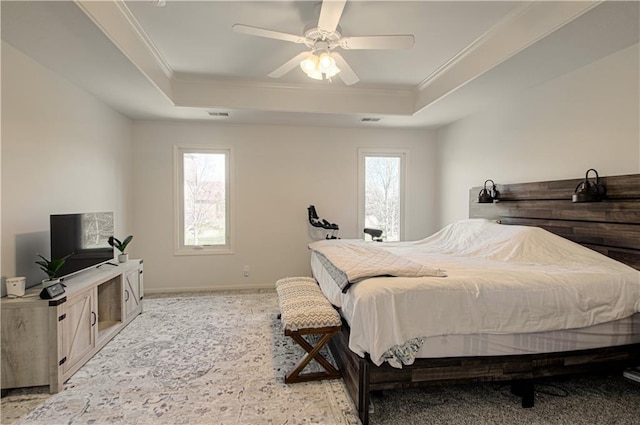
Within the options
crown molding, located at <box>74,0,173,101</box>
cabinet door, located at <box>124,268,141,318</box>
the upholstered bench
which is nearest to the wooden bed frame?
the upholstered bench

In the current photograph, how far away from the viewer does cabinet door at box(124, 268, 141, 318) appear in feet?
11.1

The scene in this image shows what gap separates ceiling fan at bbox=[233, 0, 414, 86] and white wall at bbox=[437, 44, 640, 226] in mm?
1730

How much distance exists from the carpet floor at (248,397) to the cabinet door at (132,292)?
0.56 metres

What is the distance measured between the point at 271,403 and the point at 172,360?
1061 mm

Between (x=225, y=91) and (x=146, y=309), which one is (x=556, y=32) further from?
(x=146, y=309)

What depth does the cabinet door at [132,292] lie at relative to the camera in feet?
11.1

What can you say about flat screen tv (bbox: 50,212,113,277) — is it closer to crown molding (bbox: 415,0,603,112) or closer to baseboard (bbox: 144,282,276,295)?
baseboard (bbox: 144,282,276,295)

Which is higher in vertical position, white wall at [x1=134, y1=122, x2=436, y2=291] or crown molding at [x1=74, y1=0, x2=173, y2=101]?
crown molding at [x1=74, y1=0, x2=173, y2=101]

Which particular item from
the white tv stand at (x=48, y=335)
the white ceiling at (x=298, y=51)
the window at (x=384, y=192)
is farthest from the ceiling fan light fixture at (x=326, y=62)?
the window at (x=384, y=192)

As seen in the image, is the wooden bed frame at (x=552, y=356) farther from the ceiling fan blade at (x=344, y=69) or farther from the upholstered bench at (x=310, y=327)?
the ceiling fan blade at (x=344, y=69)

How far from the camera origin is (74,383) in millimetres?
2363

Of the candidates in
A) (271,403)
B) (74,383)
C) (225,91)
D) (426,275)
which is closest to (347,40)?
(426,275)

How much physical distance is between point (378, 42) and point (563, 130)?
2026 mm

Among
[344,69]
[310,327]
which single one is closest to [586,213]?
[344,69]
